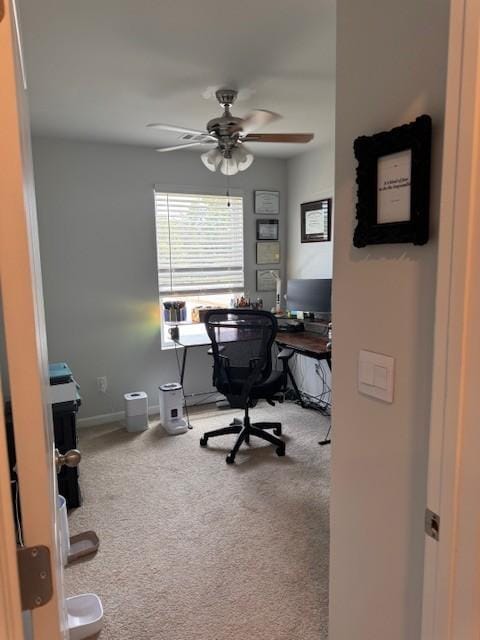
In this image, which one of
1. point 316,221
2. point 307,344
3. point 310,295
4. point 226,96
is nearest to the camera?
point 226,96

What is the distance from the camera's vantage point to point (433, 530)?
3.00 feet

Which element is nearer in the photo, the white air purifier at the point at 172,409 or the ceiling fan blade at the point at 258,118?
the ceiling fan blade at the point at 258,118

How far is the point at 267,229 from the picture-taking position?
14.8 feet

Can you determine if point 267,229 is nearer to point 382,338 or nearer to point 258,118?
point 258,118

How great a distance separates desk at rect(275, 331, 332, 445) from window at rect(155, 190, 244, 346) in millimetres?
868

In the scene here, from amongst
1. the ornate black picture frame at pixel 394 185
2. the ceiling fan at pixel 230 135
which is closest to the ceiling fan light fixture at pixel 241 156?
the ceiling fan at pixel 230 135

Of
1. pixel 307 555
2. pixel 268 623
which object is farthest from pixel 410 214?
pixel 307 555

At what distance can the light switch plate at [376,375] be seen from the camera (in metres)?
1.13

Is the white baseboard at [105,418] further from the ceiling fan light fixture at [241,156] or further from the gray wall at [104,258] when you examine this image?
the ceiling fan light fixture at [241,156]

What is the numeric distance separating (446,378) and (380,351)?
0.30m

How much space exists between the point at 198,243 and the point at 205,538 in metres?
2.76

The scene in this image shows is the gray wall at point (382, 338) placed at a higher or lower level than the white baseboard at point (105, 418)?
higher

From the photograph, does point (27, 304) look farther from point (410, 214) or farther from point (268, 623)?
point (268, 623)

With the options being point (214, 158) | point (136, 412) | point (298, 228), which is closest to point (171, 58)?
point (214, 158)
